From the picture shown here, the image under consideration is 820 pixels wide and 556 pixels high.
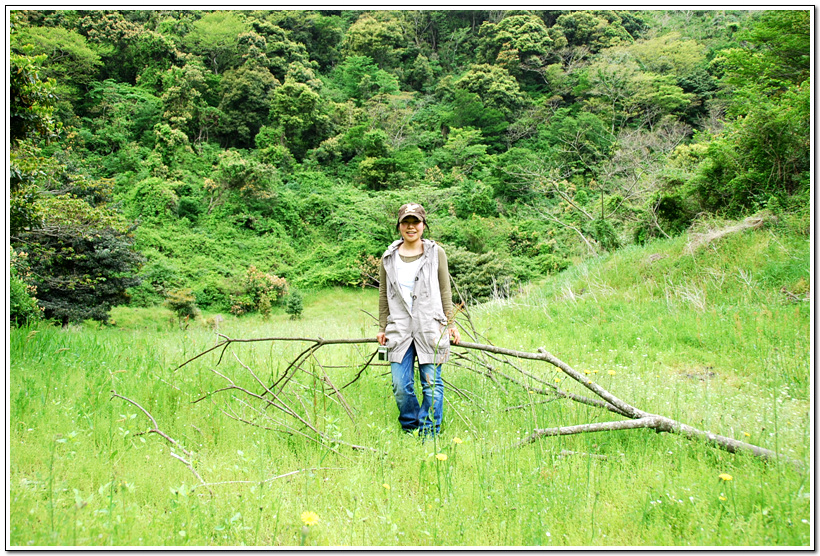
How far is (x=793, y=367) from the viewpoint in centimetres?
387

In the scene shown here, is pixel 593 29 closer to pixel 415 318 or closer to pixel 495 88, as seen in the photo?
pixel 495 88

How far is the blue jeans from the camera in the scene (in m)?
2.60

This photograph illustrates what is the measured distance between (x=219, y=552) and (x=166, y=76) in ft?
89.5

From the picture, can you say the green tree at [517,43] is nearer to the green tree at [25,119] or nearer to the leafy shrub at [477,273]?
the leafy shrub at [477,273]

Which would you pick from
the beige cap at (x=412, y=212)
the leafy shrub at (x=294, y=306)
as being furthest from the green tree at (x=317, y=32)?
the beige cap at (x=412, y=212)

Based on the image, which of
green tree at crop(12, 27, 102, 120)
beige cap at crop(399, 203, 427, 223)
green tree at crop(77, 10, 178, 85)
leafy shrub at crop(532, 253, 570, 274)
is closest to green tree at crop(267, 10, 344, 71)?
green tree at crop(77, 10, 178, 85)

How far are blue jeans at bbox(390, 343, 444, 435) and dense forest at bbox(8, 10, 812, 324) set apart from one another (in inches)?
371

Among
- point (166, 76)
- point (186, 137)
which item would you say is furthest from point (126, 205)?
point (166, 76)

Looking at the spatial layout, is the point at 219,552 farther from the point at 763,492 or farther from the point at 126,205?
the point at 126,205

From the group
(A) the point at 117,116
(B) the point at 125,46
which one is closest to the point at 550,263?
(A) the point at 117,116

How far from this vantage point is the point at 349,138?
24.4 m

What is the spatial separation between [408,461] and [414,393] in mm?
383

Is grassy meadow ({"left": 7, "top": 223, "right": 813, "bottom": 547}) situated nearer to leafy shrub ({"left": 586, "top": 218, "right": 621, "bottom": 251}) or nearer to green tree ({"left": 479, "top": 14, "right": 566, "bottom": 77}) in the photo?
leafy shrub ({"left": 586, "top": 218, "right": 621, "bottom": 251})

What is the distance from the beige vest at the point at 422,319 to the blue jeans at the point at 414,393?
0.06 meters
